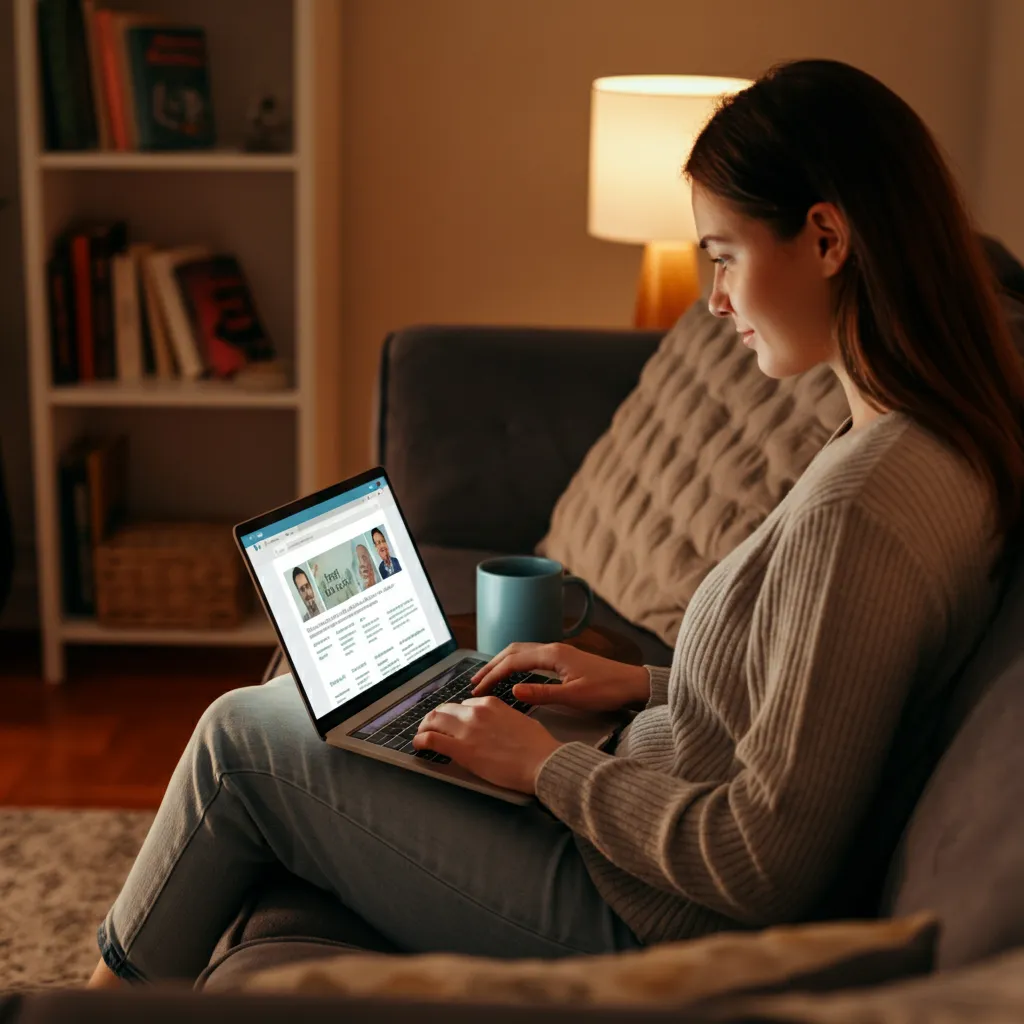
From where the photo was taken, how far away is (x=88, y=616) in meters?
2.90

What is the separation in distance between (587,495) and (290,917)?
100 centimetres

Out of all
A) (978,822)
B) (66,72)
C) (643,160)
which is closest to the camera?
(978,822)

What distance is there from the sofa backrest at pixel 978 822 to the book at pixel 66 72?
2.19 m

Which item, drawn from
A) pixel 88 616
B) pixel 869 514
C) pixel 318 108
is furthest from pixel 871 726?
pixel 88 616

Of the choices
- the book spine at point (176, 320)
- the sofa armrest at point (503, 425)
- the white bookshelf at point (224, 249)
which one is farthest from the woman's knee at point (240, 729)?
the book spine at point (176, 320)

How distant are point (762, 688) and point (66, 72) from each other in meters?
2.16

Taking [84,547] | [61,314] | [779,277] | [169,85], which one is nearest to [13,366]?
[61,314]

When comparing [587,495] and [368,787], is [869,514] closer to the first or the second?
[368,787]

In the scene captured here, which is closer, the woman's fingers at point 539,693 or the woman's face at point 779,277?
the woman's face at point 779,277

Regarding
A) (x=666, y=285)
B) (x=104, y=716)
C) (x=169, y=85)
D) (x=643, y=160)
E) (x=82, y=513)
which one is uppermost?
(x=169, y=85)

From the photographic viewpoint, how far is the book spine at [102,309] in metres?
2.76

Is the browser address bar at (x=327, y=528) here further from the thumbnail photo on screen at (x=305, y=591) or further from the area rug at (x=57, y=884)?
the area rug at (x=57, y=884)

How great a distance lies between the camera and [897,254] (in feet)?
3.33

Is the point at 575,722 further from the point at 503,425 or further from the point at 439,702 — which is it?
the point at 503,425
